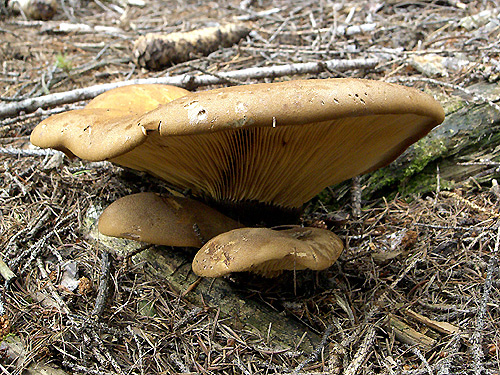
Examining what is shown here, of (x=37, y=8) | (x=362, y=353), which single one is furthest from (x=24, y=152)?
(x=37, y=8)

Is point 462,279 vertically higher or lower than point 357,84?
lower

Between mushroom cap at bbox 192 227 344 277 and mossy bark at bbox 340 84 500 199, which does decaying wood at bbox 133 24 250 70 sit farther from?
mushroom cap at bbox 192 227 344 277

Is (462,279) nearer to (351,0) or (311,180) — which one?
(311,180)

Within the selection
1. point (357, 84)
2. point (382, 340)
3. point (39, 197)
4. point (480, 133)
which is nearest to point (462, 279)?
point (382, 340)

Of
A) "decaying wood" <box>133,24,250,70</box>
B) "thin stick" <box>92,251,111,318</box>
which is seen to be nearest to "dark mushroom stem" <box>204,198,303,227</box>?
"thin stick" <box>92,251,111,318</box>

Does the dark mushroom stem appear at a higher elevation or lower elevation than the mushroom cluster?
lower

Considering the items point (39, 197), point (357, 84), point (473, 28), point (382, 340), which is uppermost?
point (357, 84)

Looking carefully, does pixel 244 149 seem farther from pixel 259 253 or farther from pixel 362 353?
pixel 362 353
